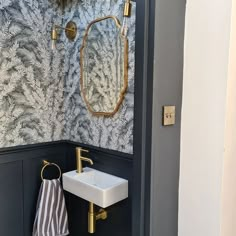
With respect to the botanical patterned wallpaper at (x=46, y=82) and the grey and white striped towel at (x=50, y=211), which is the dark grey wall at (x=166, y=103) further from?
the grey and white striped towel at (x=50, y=211)

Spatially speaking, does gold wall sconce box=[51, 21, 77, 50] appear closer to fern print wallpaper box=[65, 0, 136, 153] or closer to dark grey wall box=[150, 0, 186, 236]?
fern print wallpaper box=[65, 0, 136, 153]

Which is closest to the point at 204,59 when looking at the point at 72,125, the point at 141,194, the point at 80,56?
the point at 141,194

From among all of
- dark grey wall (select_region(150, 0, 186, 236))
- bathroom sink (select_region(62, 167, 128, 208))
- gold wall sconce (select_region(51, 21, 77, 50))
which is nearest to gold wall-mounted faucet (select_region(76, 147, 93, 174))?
bathroom sink (select_region(62, 167, 128, 208))

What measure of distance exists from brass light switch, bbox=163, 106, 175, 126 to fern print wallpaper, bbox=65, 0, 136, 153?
0.40 meters

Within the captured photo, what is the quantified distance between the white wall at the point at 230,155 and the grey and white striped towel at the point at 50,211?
3.59ft

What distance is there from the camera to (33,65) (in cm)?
176

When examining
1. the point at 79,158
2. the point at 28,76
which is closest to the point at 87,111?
the point at 79,158

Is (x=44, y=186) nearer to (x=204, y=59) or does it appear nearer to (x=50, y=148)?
(x=50, y=148)

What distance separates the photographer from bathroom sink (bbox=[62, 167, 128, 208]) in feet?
4.74

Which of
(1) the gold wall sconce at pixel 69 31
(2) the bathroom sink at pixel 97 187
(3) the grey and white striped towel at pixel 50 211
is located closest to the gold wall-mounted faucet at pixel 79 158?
(2) the bathroom sink at pixel 97 187

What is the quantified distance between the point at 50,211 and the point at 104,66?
3.44 ft

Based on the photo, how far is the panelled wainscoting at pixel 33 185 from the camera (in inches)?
64.1

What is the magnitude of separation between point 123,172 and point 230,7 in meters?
1.07

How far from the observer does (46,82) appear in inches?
73.0
